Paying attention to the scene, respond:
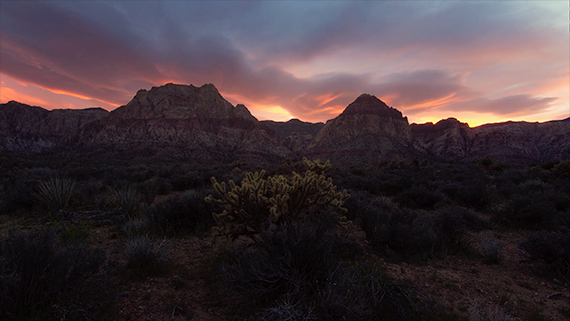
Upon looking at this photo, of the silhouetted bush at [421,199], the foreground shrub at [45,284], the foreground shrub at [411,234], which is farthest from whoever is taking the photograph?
the silhouetted bush at [421,199]

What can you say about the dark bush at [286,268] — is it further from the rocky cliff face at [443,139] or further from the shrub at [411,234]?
the rocky cliff face at [443,139]

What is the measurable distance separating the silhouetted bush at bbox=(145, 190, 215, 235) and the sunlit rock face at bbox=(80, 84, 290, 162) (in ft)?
159

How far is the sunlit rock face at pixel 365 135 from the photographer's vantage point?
189 ft

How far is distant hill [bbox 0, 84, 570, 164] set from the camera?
187 ft

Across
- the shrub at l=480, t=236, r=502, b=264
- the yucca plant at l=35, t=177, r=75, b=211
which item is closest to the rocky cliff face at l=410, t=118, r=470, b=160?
the shrub at l=480, t=236, r=502, b=264

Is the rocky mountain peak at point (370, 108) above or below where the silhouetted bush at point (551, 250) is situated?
above

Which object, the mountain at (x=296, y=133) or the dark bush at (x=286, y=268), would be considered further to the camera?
the mountain at (x=296, y=133)

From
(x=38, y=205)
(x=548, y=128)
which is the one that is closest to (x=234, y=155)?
(x=38, y=205)

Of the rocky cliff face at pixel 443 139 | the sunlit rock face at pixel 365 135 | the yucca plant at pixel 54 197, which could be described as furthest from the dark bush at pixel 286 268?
the rocky cliff face at pixel 443 139

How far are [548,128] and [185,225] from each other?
105361 mm

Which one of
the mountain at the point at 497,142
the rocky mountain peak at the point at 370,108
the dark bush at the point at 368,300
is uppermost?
the rocky mountain peak at the point at 370,108

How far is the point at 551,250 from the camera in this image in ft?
13.6

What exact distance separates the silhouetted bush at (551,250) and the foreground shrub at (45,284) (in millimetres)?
6433

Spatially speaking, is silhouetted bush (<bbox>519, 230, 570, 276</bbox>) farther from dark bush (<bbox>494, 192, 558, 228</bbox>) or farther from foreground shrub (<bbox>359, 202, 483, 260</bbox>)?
dark bush (<bbox>494, 192, 558, 228</bbox>)
